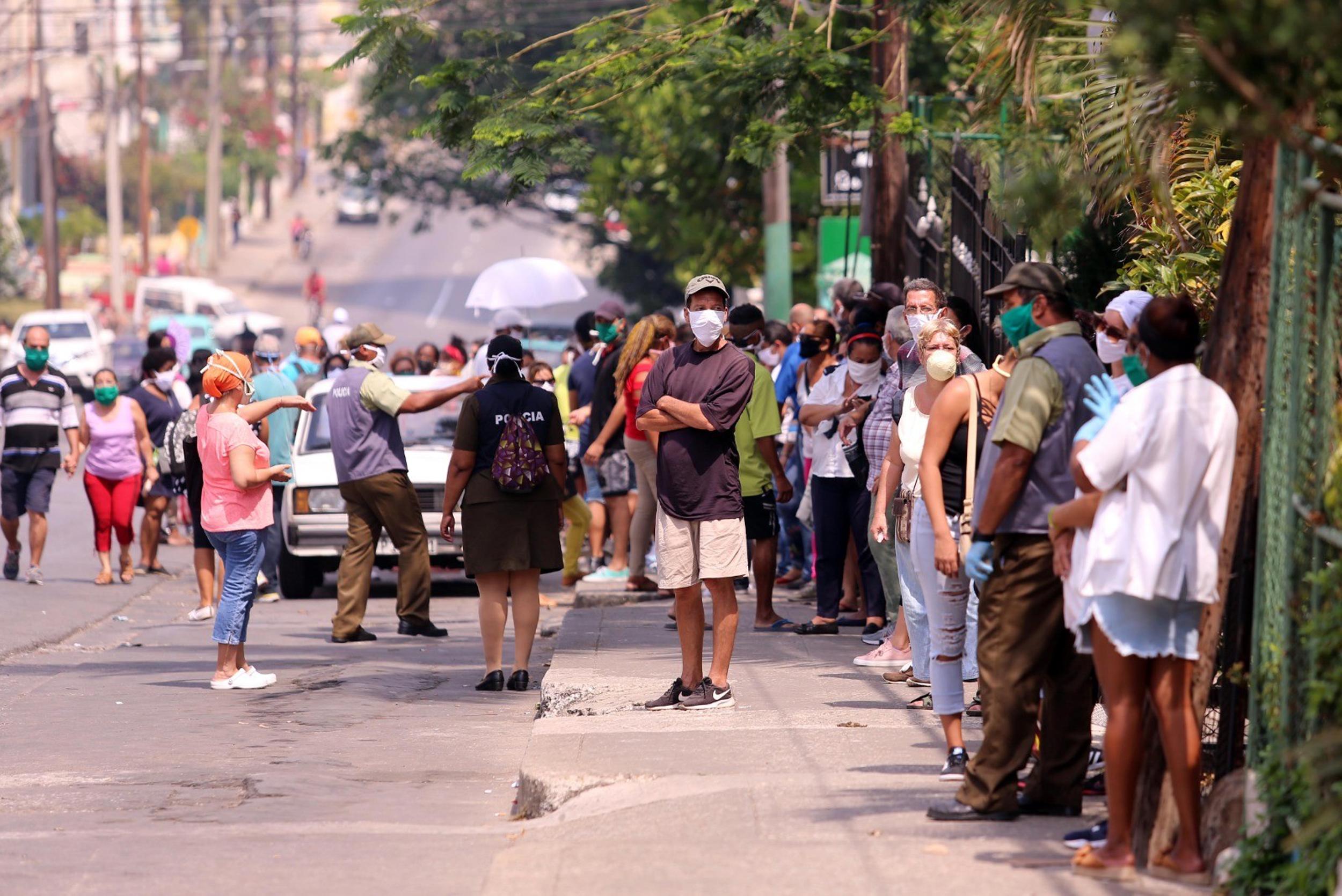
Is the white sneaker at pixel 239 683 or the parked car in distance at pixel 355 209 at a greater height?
the parked car in distance at pixel 355 209

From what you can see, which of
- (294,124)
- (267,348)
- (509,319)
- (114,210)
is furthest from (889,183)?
(294,124)

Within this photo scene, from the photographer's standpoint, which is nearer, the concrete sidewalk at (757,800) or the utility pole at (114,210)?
the concrete sidewalk at (757,800)

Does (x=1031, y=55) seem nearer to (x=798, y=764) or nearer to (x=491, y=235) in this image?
(x=798, y=764)

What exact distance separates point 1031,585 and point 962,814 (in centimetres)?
79

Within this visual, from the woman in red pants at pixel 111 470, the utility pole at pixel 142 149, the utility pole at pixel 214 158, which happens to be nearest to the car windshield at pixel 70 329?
the utility pole at pixel 142 149

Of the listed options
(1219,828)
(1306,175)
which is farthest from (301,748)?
(1306,175)

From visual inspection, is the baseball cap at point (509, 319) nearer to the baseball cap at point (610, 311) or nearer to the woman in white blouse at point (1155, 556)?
the baseball cap at point (610, 311)

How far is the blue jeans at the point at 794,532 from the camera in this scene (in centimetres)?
1266

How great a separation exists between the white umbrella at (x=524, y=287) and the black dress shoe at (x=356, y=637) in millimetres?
5739

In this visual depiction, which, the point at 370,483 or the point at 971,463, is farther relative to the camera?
the point at 370,483

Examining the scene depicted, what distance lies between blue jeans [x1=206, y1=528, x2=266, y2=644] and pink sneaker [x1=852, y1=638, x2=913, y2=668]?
A: 3.21 m

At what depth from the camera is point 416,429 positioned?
14.6 metres

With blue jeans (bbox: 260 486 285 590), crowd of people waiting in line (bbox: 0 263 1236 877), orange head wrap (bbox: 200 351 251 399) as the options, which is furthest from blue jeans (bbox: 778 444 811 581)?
orange head wrap (bbox: 200 351 251 399)

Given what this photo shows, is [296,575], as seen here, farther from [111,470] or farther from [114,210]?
[114,210]
